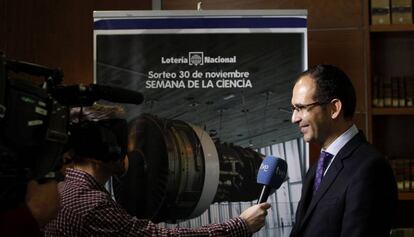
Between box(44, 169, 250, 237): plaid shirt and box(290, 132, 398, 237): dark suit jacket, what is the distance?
59cm

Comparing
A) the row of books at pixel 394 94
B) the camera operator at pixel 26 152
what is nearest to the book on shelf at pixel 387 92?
the row of books at pixel 394 94

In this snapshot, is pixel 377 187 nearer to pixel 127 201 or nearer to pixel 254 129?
pixel 254 129

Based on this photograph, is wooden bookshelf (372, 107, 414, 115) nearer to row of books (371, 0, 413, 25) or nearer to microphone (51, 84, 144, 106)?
row of books (371, 0, 413, 25)

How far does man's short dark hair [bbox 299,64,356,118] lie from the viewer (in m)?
2.22

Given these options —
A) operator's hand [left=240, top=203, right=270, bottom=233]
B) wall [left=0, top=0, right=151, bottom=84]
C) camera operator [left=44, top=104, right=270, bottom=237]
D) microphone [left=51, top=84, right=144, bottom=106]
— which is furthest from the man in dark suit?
wall [left=0, top=0, right=151, bottom=84]

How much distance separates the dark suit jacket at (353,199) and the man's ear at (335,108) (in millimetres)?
135

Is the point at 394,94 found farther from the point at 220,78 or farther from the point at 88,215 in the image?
the point at 88,215

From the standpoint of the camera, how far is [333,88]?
223 centimetres

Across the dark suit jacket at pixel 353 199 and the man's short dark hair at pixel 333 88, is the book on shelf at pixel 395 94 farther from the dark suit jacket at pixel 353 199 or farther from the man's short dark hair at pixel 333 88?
the dark suit jacket at pixel 353 199

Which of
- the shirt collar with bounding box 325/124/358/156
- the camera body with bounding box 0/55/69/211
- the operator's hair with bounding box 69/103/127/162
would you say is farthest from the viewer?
the shirt collar with bounding box 325/124/358/156

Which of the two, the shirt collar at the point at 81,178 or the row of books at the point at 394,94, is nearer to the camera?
the shirt collar at the point at 81,178

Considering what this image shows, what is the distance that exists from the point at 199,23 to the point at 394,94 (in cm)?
136

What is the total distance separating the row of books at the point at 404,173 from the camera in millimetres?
3543

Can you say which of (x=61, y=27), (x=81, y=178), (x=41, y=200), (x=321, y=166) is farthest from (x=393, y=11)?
(x=41, y=200)
